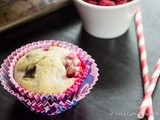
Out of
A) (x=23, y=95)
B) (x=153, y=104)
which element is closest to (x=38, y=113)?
(x=23, y=95)

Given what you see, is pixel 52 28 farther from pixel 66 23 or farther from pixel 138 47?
pixel 138 47

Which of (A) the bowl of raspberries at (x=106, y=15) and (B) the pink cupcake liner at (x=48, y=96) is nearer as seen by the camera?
(B) the pink cupcake liner at (x=48, y=96)

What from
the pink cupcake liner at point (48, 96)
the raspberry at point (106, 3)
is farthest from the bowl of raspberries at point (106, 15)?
the pink cupcake liner at point (48, 96)

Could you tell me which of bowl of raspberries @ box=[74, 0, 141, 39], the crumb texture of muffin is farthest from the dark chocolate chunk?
bowl of raspberries @ box=[74, 0, 141, 39]

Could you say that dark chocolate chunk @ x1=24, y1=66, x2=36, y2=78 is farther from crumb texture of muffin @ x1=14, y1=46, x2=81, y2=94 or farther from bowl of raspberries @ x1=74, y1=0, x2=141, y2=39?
bowl of raspberries @ x1=74, y1=0, x2=141, y2=39

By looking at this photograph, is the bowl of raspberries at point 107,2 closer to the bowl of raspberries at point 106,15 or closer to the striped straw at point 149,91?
the bowl of raspberries at point 106,15

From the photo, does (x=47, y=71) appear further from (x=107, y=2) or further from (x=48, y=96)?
(x=107, y=2)

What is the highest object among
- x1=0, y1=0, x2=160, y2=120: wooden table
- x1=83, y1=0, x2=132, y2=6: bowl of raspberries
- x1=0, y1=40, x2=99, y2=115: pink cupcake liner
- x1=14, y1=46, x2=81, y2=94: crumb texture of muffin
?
x1=83, y1=0, x2=132, y2=6: bowl of raspberries
